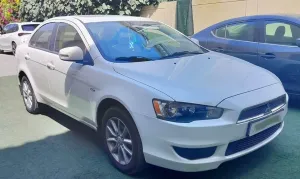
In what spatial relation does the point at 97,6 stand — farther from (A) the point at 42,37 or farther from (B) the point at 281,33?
(B) the point at 281,33

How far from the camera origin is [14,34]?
39.5 feet

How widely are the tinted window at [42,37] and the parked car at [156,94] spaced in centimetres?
11

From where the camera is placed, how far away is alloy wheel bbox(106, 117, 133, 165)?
306 cm

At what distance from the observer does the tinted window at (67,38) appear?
3.75 meters

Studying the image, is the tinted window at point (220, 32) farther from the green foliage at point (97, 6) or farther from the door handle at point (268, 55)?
the green foliage at point (97, 6)

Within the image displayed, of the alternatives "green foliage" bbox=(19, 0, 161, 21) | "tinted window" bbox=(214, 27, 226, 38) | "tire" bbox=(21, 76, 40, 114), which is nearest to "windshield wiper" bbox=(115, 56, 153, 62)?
"tire" bbox=(21, 76, 40, 114)

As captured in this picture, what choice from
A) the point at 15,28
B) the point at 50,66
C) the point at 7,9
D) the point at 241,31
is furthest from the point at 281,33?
the point at 7,9

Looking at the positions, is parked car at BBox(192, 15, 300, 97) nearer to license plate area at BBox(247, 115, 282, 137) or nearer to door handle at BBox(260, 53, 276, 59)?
door handle at BBox(260, 53, 276, 59)

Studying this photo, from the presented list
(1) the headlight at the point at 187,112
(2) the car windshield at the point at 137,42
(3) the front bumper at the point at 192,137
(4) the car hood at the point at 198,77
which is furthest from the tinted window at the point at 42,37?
(1) the headlight at the point at 187,112

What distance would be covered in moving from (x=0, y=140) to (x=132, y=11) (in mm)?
8992

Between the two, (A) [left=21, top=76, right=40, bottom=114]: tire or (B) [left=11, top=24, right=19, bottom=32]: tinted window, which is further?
(B) [left=11, top=24, right=19, bottom=32]: tinted window

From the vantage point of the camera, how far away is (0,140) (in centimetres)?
406

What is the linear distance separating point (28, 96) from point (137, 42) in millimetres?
2375

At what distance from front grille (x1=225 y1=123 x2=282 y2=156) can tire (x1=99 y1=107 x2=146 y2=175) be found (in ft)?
2.57
